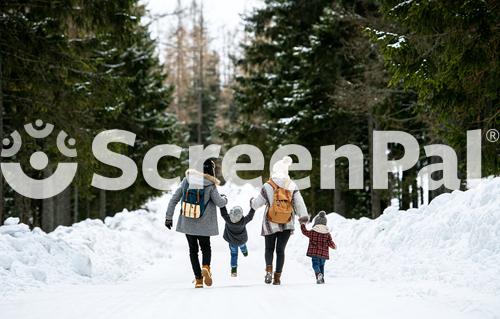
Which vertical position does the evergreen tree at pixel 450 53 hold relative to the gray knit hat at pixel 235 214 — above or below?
above

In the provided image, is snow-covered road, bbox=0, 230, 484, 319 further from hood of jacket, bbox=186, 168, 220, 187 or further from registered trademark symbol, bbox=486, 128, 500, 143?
registered trademark symbol, bbox=486, 128, 500, 143

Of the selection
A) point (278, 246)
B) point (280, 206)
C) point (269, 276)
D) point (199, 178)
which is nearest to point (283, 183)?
point (280, 206)

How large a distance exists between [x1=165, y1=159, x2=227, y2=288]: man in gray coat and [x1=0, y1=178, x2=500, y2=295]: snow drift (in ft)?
7.72

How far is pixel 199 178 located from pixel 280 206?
141 centimetres

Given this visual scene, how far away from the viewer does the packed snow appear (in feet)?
17.8

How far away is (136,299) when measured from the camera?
610 centimetres

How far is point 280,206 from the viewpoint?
27.0ft

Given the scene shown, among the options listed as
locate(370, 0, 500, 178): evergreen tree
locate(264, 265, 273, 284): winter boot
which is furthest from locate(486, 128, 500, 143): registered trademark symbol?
locate(264, 265, 273, 284): winter boot

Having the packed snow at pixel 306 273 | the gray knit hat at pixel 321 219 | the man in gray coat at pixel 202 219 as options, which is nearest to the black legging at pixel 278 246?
the packed snow at pixel 306 273

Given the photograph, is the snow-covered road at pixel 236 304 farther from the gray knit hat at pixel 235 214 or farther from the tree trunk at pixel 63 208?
the tree trunk at pixel 63 208

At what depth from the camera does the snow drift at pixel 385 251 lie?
24.5ft

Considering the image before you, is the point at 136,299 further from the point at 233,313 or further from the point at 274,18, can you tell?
the point at 274,18

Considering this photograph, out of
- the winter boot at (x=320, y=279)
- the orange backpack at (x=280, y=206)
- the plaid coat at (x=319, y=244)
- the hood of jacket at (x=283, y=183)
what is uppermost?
the hood of jacket at (x=283, y=183)

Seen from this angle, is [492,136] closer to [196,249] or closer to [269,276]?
[269,276]
